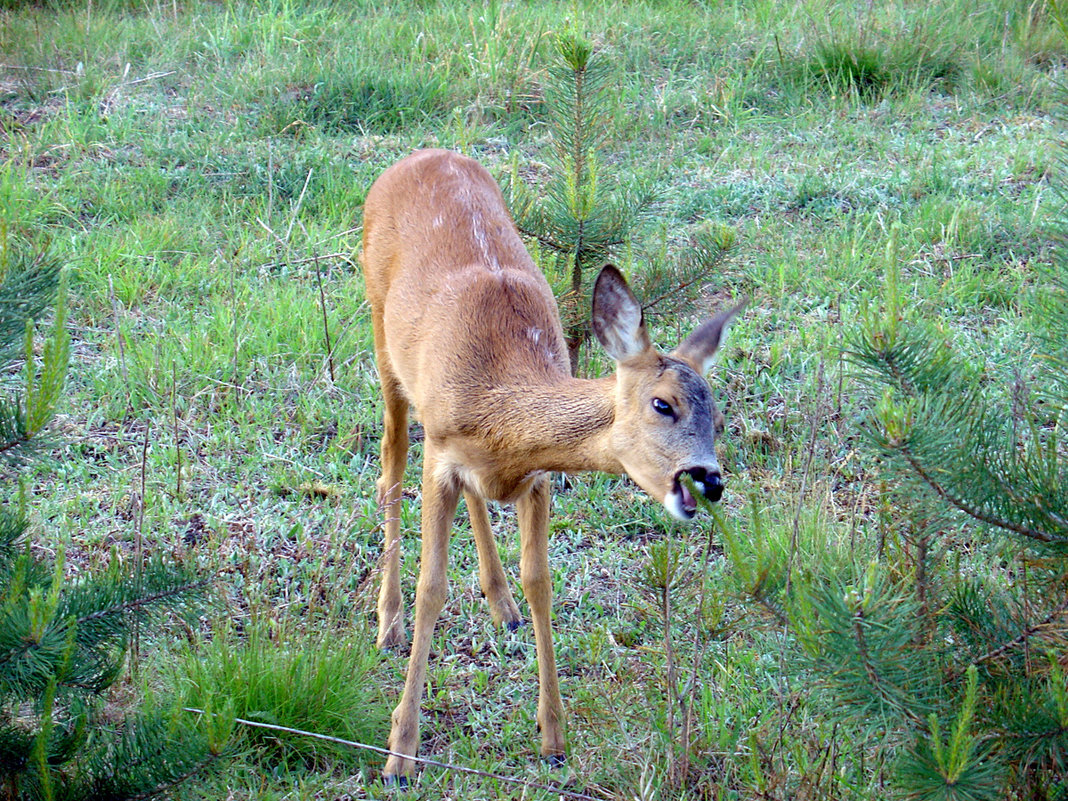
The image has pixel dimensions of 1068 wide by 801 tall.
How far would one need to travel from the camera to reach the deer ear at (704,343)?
10.4 feet

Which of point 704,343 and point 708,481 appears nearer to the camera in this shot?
point 708,481

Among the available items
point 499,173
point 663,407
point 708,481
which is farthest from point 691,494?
point 499,173

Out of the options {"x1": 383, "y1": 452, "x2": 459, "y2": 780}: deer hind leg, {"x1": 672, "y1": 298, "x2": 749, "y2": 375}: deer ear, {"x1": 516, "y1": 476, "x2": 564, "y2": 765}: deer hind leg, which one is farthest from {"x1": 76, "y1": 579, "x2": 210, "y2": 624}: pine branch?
{"x1": 672, "y1": 298, "x2": 749, "y2": 375}: deer ear

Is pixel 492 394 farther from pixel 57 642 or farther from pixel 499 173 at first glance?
pixel 499 173

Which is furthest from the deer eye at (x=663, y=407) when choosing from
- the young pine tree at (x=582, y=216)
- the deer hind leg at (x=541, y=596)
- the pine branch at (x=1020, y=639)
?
the young pine tree at (x=582, y=216)

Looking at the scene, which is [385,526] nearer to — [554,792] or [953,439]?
[554,792]

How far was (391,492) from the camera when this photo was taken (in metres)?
4.37

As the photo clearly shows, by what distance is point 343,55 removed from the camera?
7.86 metres

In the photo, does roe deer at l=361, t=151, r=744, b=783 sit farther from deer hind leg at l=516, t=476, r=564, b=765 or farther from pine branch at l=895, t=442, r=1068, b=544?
pine branch at l=895, t=442, r=1068, b=544

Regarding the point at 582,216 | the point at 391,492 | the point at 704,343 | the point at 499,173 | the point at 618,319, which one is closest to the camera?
the point at 618,319

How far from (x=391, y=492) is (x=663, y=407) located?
1755 mm

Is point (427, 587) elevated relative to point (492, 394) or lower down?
lower down

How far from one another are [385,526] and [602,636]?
0.95 m

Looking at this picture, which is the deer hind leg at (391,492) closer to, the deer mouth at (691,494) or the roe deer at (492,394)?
the roe deer at (492,394)
